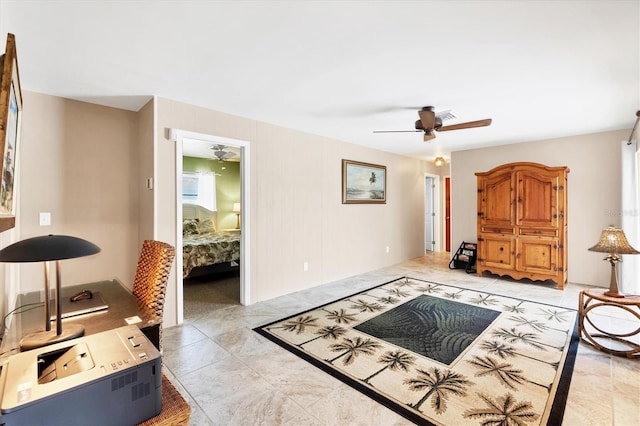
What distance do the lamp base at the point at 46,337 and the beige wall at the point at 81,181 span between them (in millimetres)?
2054

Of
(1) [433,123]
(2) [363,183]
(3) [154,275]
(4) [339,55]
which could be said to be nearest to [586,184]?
(1) [433,123]

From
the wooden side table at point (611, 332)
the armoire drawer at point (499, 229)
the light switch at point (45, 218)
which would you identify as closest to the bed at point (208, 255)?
the light switch at point (45, 218)

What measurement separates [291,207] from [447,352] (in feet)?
8.46

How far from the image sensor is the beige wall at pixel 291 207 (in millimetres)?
3119

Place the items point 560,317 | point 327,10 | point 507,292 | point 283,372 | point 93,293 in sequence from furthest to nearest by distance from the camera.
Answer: point 507,292 → point 560,317 → point 283,372 → point 93,293 → point 327,10

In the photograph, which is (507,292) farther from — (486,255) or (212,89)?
(212,89)

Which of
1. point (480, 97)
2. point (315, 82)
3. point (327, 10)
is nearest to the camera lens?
point (327, 10)

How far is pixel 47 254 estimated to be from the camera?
1.06 metres

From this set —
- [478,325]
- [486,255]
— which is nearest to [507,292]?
[486,255]

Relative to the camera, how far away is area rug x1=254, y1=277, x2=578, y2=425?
1.92 m

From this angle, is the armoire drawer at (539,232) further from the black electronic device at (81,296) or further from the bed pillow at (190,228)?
the bed pillow at (190,228)

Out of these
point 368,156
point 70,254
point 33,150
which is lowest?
point 70,254

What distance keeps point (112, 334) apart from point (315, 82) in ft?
7.69

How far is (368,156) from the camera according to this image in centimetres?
555
